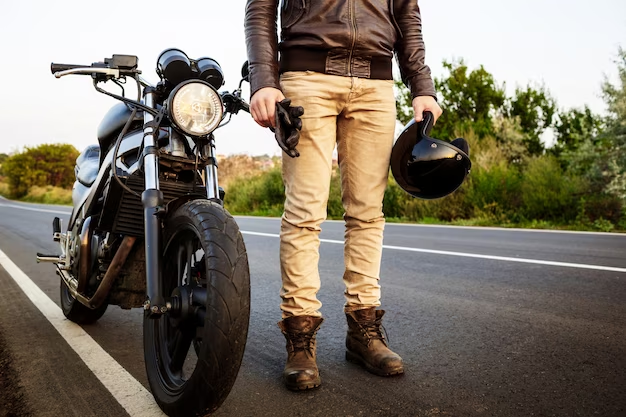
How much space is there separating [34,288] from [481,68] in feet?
59.2

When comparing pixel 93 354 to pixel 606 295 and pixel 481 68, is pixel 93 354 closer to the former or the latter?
pixel 606 295

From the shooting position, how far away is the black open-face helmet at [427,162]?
2.55 metres

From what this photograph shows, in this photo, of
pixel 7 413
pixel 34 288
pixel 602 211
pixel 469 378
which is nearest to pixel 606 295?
pixel 469 378

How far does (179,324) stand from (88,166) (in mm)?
1669

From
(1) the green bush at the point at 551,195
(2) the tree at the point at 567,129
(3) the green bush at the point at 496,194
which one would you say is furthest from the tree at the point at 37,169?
(1) the green bush at the point at 551,195

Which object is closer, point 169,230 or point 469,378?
point 169,230

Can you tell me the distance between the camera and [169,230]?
2213 millimetres

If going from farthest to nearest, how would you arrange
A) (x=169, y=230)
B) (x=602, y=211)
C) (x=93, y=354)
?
(x=602, y=211) < (x=93, y=354) < (x=169, y=230)

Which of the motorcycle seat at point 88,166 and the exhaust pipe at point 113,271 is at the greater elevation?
the motorcycle seat at point 88,166

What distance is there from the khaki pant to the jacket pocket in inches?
8.5

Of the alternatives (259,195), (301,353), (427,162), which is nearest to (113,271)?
(301,353)

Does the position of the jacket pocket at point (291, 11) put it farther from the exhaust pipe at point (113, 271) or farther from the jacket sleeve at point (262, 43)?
the exhaust pipe at point (113, 271)

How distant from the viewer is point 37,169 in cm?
4950

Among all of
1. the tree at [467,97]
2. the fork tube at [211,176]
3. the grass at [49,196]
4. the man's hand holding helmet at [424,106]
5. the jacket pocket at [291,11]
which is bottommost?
the grass at [49,196]
